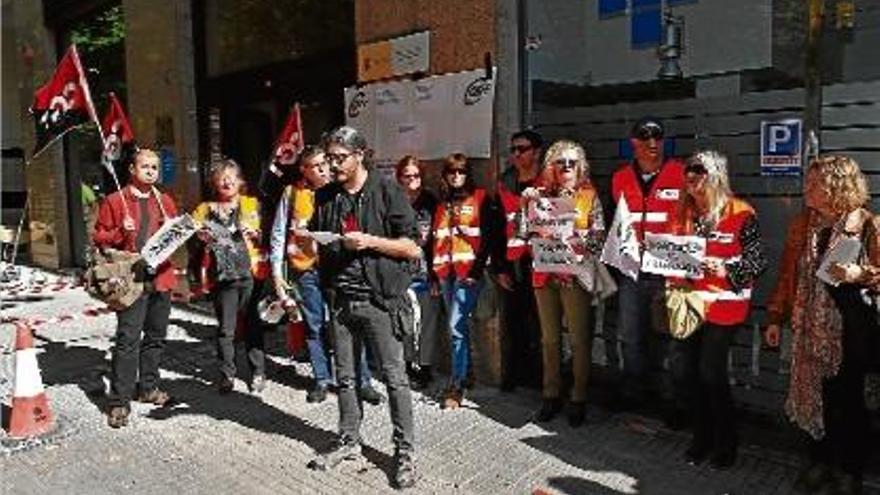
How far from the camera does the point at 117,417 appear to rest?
553cm

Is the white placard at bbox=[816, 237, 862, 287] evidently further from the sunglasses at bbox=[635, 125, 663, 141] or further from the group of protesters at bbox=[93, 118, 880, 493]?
the sunglasses at bbox=[635, 125, 663, 141]

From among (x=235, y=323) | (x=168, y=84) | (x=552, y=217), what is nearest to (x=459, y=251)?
(x=552, y=217)

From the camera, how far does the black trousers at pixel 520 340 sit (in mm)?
5992

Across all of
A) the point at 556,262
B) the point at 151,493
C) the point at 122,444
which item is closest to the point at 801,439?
the point at 556,262

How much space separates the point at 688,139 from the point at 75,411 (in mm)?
4816

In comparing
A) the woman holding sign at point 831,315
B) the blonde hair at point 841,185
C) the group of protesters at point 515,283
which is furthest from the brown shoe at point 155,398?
the blonde hair at point 841,185

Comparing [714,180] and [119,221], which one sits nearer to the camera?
[714,180]

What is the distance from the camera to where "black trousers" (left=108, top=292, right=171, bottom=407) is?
5621 mm

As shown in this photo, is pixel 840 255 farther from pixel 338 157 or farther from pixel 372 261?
pixel 338 157

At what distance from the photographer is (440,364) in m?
6.68

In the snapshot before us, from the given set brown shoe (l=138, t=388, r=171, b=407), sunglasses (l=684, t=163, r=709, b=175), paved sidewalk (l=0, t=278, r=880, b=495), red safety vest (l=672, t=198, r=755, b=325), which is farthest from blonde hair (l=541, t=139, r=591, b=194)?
brown shoe (l=138, t=388, r=171, b=407)

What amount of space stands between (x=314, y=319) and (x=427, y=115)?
1.98 m

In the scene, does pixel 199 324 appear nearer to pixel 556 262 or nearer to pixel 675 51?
pixel 556 262

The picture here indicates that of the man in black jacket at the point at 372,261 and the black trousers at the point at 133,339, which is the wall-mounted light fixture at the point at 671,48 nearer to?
the man in black jacket at the point at 372,261
